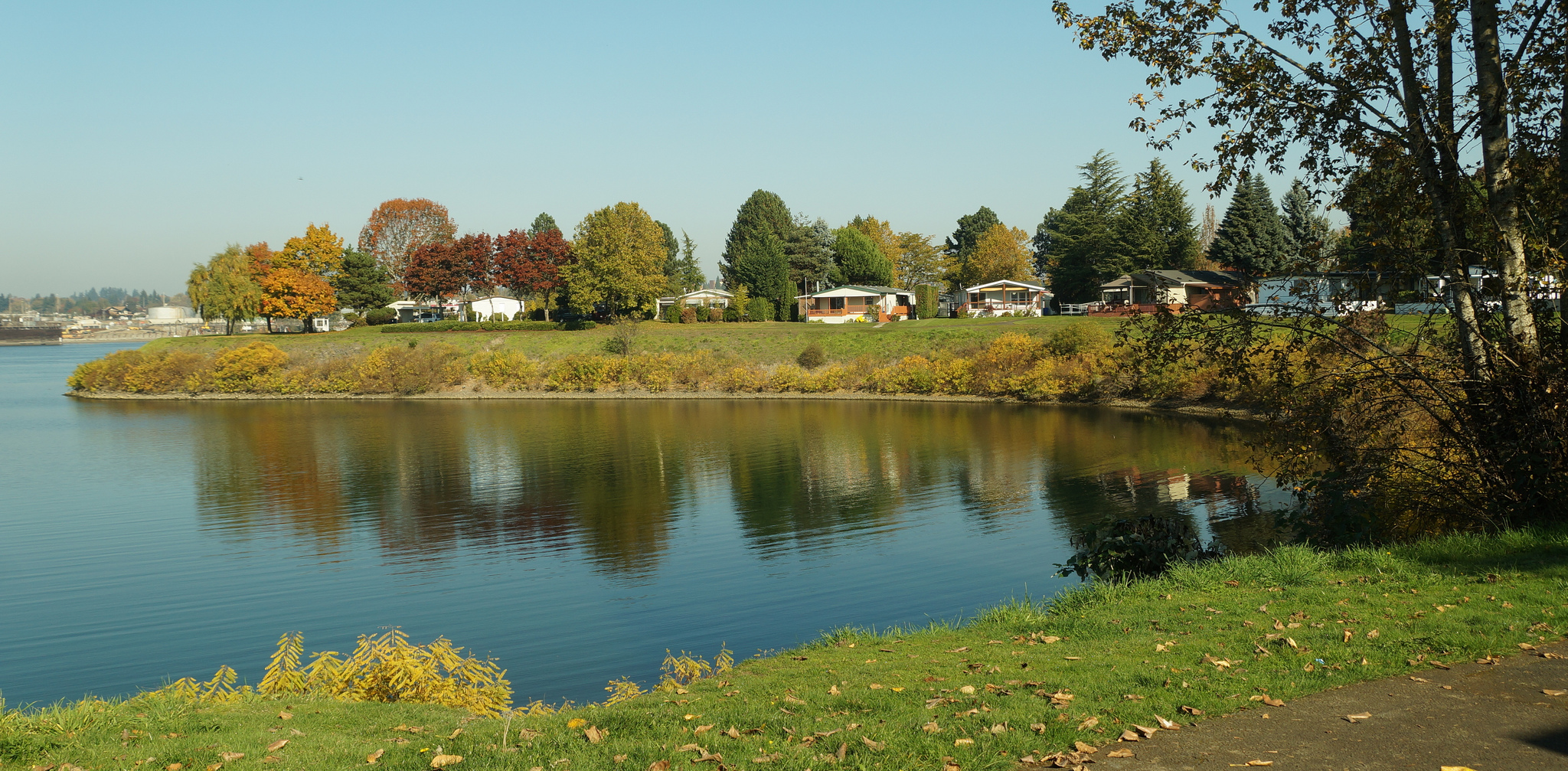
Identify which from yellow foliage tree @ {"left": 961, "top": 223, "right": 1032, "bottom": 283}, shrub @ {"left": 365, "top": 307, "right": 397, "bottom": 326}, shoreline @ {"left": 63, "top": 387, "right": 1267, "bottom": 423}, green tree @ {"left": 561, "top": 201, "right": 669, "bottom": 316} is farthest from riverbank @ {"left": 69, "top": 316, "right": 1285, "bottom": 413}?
yellow foliage tree @ {"left": 961, "top": 223, "right": 1032, "bottom": 283}

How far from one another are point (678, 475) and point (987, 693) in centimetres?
2587

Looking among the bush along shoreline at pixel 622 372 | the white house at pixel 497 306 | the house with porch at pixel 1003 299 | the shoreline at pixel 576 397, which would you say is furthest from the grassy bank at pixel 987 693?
the white house at pixel 497 306

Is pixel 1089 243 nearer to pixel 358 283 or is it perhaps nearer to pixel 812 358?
pixel 812 358

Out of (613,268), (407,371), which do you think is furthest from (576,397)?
(613,268)

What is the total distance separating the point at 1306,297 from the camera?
1335 cm

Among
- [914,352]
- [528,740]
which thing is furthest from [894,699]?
[914,352]

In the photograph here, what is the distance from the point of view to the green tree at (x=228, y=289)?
82688 millimetres

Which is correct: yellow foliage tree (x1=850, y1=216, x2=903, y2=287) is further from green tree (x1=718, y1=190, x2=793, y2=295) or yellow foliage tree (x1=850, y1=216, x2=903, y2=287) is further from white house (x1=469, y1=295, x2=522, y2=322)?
white house (x1=469, y1=295, x2=522, y2=322)

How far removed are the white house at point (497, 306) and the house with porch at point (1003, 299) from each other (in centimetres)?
4849

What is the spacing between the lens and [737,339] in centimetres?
7300

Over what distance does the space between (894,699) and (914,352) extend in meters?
57.5

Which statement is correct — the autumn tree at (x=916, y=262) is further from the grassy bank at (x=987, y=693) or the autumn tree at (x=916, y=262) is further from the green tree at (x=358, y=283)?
the grassy bank at (x=987, y=693)

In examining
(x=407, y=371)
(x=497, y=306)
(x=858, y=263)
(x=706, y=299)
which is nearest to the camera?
(x=407, y=371)

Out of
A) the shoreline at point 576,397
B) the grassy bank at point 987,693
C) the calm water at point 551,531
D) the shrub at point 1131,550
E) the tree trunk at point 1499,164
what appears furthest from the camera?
the shoreline at point 576,397
